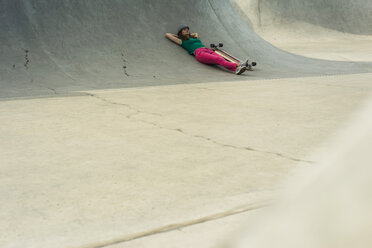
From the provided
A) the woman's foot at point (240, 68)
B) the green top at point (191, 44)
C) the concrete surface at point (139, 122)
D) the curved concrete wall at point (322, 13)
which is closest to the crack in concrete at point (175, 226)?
the concrete surface at point (139, 122)

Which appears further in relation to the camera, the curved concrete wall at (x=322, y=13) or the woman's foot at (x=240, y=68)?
the curved concrete wall at (x=322, y=13)

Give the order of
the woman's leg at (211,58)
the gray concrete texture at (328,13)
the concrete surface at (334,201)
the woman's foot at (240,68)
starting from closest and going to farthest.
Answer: the concrete surface at (334,201)
the woman's foot at (240,68)
the woman's leg at (211,58)
the gray concrete texture at (328,13)

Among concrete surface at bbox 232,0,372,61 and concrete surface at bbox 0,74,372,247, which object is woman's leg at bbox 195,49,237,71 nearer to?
concrete surface at bbox 0,74,372,247

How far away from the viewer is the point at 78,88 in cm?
539

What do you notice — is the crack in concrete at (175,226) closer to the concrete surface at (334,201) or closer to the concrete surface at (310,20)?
the concrete surface at (334,201)

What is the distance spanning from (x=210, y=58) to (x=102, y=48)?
5.31ft

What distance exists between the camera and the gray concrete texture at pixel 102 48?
5812mm

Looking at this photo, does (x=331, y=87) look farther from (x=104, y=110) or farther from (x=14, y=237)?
(x=14, y=237)

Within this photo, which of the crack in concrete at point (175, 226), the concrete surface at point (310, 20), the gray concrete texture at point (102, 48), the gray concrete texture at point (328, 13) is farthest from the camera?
the gray concrete texture at point (328, 13)

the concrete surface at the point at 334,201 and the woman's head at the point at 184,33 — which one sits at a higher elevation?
the woman's head at the point at 184,33

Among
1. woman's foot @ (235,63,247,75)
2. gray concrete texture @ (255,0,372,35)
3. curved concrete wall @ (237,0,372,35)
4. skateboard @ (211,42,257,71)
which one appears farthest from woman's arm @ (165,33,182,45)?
gray concrete texture @ (255,0,372,35)

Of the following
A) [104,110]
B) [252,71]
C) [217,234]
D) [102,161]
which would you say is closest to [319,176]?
[217,234]

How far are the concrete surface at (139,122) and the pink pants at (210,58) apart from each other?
0.38 feet

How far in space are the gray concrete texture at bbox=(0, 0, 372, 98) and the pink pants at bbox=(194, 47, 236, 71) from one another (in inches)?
5.2
